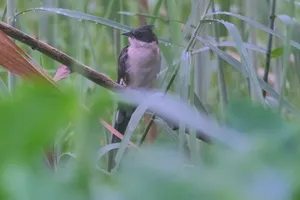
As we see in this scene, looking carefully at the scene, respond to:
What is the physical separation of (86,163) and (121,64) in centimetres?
180

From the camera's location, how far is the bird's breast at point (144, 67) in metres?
2.01

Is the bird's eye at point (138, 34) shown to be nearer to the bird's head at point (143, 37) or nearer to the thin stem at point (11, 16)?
the bird's head at point (143, 37)

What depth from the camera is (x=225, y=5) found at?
132 cm

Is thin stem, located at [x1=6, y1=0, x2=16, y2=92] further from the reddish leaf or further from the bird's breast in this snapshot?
the bird's breast

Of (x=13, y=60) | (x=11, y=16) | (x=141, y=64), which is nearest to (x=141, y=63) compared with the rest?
(x=141, y=64)

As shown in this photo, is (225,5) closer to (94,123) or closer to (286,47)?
(286,47)

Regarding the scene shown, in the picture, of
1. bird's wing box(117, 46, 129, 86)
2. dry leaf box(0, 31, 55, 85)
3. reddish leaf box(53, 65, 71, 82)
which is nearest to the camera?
dry leaf box(0, 31, 55, 85)

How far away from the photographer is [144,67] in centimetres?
205

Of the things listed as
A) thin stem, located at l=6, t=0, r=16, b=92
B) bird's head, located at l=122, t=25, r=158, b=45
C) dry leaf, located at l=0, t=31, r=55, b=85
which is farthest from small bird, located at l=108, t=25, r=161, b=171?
dry leaf, located at l=0, t=31, r=55, b=85

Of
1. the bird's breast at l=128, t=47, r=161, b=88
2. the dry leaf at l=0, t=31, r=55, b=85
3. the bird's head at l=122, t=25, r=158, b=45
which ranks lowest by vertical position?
the bird's breast at l=128, t=47, r=161, b=88

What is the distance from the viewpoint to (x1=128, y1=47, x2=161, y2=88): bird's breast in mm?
2014

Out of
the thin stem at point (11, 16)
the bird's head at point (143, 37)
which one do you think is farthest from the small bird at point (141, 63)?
the thin stem at point (11, 16)

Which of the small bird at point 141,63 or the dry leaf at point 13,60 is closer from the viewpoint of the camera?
the dry leaf at point 13,60

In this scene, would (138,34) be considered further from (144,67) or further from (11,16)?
(11,16)
